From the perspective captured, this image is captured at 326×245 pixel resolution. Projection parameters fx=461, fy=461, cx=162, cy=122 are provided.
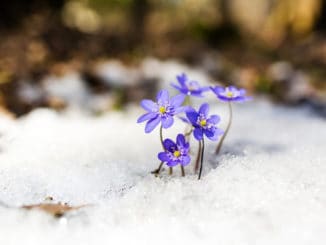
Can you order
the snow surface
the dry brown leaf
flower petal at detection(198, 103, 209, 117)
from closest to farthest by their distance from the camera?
the snow surface
the dry brown leaf
flower petal at detection(198, 103, 209, 117)

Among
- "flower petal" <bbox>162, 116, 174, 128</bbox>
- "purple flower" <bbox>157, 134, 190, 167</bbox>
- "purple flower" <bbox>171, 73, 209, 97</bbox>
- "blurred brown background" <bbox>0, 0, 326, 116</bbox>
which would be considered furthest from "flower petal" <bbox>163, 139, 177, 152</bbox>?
"blurred brown background" <bbox>0, 0, 326, 116</bbox>

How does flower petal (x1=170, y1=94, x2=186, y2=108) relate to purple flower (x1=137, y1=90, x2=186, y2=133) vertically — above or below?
above

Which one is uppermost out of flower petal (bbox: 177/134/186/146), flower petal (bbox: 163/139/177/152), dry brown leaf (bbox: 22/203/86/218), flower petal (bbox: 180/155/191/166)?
flower petal (bbox: 177/134/186/146)

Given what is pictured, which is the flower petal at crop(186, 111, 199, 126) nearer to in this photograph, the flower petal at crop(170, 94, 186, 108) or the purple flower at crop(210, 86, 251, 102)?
the flower petal at crop(170, 94, 186, 108)

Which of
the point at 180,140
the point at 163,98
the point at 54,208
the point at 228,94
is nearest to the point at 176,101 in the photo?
the point at 163,98

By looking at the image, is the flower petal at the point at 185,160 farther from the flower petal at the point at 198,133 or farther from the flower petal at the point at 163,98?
the flower petal at the point at 163,98

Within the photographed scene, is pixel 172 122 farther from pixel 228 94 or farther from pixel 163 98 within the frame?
pixel 228 94

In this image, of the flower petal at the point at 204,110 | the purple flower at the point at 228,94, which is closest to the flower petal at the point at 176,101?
the flower petal at the point at 204,110
